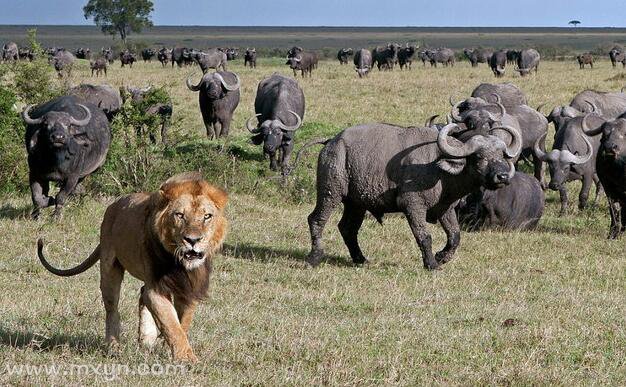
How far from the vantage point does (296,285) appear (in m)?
9.03

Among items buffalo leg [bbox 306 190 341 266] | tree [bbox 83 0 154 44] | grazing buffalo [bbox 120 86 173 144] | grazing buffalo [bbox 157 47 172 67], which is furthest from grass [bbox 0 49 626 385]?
tree [bbox 83 0 154 44]

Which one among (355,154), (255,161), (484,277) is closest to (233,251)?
(355,154)

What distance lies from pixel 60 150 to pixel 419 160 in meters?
4.31

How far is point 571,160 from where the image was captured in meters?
13.9

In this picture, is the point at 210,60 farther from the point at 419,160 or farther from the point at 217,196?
the point at 217,196

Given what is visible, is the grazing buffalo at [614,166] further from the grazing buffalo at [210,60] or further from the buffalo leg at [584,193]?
the grazing buffalo at [210,60]

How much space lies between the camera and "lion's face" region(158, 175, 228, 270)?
5.31 metres

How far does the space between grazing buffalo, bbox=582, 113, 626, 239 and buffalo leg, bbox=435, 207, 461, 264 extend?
2734 mm

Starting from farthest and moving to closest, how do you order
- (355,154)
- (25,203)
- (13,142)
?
(13,142), (25,203), (355,154)

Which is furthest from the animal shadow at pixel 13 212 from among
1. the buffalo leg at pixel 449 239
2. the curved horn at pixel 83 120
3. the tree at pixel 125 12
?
the tree at pixel 125 12

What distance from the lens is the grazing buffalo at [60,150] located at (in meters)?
11.9

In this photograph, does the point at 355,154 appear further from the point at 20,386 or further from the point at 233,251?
the point at 20,386

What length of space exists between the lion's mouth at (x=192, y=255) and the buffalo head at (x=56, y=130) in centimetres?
672

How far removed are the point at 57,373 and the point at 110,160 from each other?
28.5 feet
